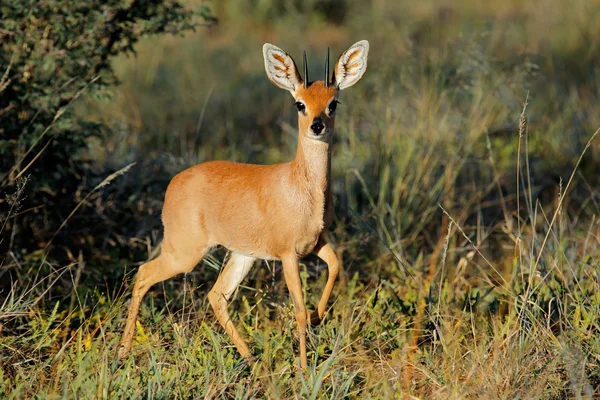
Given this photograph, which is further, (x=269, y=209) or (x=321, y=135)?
(x=269, y=209)

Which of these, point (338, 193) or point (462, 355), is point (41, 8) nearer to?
point (338, 193)

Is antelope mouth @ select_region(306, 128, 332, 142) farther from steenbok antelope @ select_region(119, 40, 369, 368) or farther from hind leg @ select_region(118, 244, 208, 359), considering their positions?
hind leg @ select_region(118, 244, 208, 359)

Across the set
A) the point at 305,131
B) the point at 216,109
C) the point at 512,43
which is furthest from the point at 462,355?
the point at 512,43

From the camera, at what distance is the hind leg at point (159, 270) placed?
208 inches

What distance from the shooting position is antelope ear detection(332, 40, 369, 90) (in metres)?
5.08

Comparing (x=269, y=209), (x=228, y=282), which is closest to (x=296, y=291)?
(x=269, y=209)

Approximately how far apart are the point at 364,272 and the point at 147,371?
8.15 feet

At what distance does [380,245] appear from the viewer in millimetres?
6727

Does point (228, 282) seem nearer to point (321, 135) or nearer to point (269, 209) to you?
point (269, 209)

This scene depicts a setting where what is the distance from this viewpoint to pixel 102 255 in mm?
6488

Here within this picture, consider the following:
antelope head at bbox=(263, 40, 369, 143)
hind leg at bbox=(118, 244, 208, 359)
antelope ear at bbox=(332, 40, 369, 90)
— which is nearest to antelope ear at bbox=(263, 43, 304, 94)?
antelope head at bbox=(263, 40, 369, 143)

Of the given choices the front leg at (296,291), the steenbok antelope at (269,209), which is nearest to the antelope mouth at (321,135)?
the steenbok antelope at (269,209)

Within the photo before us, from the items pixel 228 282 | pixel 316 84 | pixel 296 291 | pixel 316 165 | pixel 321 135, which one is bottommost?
pixel 228 282

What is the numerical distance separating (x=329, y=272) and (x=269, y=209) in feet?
1.70
